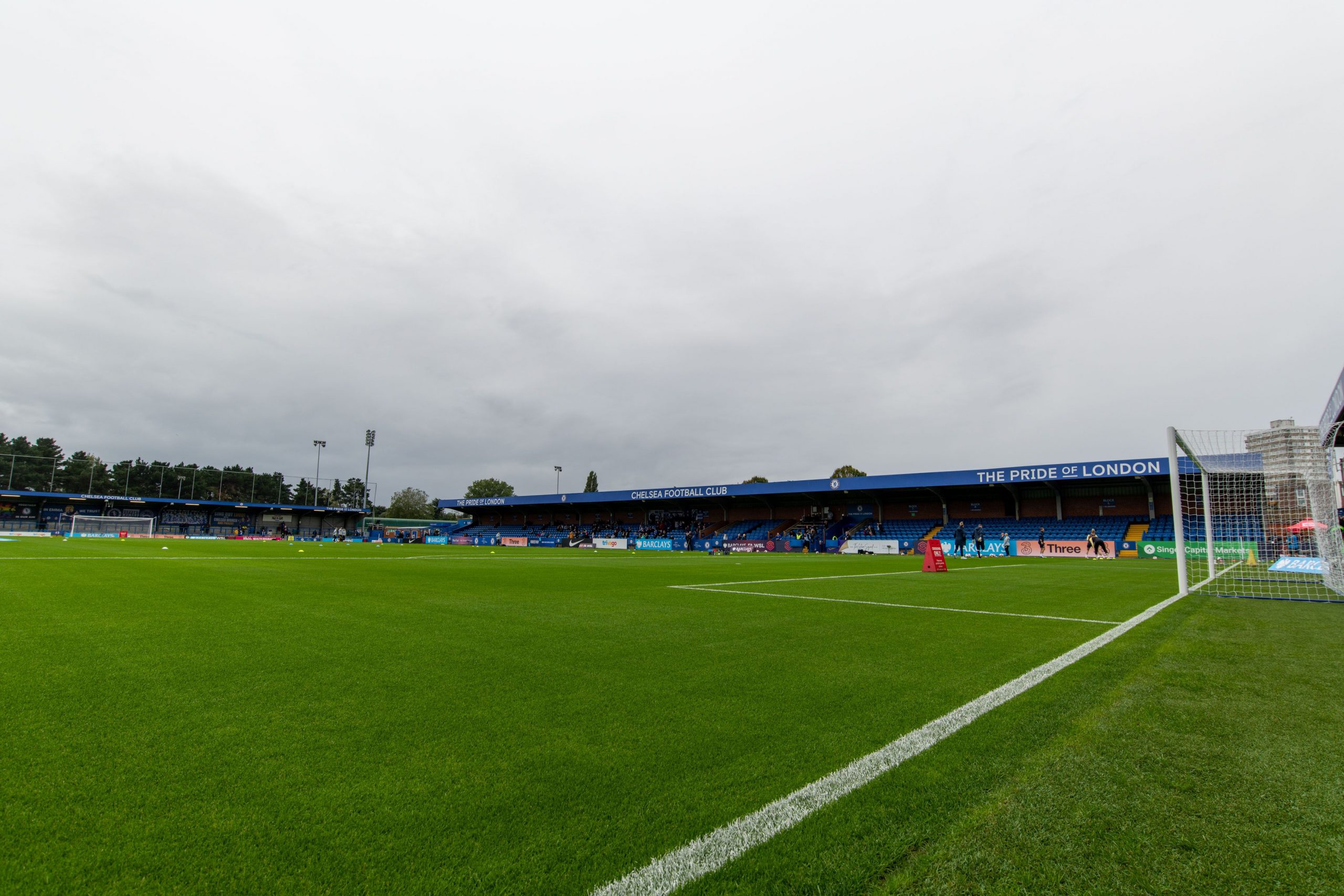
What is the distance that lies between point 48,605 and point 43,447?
447 ft

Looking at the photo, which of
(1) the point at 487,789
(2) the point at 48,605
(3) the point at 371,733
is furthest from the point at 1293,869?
(2) the point at 48,605

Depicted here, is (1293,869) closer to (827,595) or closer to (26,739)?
(26,739)

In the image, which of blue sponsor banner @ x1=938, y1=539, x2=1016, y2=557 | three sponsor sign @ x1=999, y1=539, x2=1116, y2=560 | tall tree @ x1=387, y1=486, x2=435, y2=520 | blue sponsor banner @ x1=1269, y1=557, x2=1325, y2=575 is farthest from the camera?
tall tree @ x1=387, y1=486, x2=435, y2=520

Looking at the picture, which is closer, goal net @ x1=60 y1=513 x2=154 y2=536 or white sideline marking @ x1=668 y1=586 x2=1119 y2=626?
white sideline marking @ x1=668 y1=586 x2=1119 y2=626

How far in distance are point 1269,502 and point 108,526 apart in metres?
72.0

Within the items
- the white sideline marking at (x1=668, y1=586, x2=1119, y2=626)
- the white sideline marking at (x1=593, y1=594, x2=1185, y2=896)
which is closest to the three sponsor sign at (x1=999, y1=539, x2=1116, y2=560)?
the white sideline marking at (x1=668, y1=586, x2=1119, y2=626)

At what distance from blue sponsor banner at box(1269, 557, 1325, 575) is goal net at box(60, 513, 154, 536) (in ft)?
229

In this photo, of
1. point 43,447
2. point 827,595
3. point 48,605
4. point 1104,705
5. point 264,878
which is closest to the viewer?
point 264,878

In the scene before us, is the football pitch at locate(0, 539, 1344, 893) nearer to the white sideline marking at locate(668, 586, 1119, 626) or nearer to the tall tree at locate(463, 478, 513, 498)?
the white sideline marking at locate(668, 586, 1119, 626)

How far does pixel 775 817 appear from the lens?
2244mm

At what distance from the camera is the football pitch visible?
1898mm

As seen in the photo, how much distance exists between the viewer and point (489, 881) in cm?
180

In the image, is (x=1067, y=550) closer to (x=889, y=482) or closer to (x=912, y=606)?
(x=889, y=482)

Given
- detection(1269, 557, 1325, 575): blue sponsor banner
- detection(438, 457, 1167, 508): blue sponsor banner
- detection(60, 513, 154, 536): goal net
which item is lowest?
detection(60, 513, 154, 536): goal net
